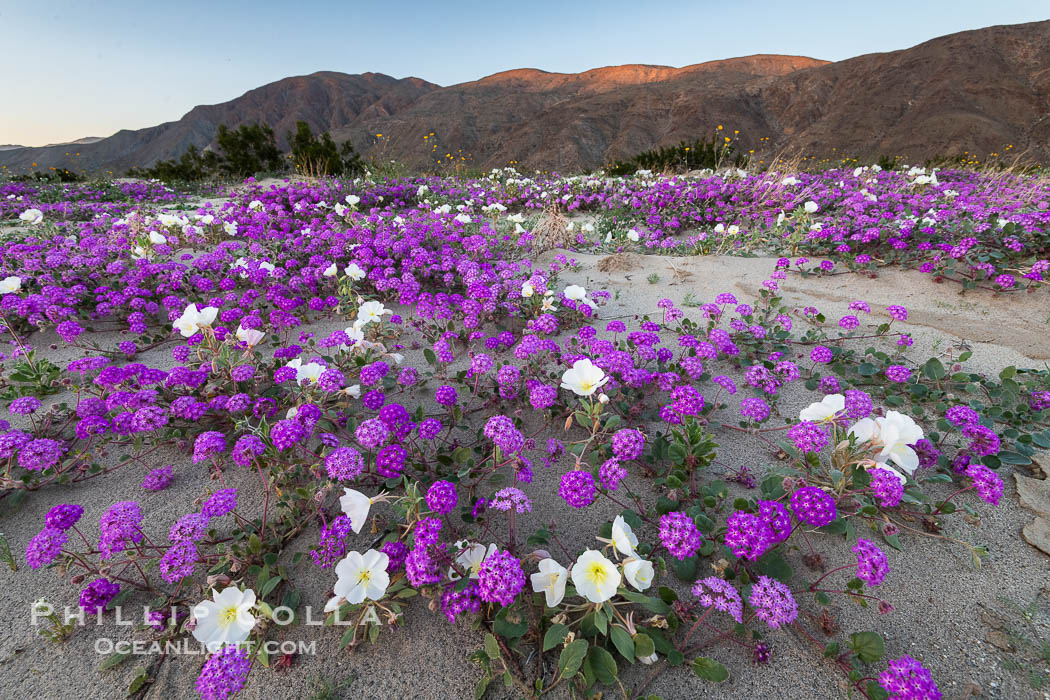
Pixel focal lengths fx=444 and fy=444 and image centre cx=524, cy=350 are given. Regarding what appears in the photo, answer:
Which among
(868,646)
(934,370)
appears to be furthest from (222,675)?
(934,370)

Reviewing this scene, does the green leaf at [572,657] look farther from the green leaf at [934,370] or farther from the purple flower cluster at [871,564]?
the green leaf at [934,370]

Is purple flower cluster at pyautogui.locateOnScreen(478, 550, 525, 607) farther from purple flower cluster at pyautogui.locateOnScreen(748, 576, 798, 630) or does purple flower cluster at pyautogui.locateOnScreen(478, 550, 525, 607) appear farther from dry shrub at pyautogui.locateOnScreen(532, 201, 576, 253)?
dry shrub at pyautogui.locateOnScreen(532, 201, 576, 253)

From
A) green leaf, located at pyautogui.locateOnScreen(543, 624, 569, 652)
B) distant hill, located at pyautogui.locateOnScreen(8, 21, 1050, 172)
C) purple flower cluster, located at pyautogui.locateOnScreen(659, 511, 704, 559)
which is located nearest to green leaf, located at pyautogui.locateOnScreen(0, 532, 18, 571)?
green leaf, located at pyautogui.locateOnScreen(543, 624, 569, 652)

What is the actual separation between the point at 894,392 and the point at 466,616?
125 inches

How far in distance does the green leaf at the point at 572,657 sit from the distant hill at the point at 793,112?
20243 mm

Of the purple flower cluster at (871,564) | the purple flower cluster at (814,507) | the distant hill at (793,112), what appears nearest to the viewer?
the purple flower cluster at (871,564)

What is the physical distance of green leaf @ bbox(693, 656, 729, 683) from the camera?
1542 millimetres

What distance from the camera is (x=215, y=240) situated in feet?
21.3

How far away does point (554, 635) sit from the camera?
1.59m

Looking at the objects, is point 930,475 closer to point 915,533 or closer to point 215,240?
point 915,533

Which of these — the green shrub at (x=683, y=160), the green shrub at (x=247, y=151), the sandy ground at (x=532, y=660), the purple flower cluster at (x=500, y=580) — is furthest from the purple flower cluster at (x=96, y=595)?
the green shrub at (x=247, y=151)

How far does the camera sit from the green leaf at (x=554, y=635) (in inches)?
61.7

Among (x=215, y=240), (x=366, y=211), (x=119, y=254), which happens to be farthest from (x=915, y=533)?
(x=366, y=211)

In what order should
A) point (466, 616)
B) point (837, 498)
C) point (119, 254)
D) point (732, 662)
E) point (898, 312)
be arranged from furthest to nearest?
point (119, 254) < point (898, 312) < point (837, 498) < point (466, 616) < point (732, 662)
